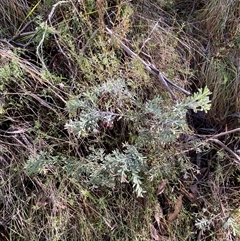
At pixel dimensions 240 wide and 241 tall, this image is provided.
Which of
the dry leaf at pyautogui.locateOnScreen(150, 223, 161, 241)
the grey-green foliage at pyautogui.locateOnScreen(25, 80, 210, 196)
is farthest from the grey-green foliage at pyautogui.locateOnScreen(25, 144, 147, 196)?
the dry leaf at pyautogui.locateOnScreen(150, 223, 161, 241)

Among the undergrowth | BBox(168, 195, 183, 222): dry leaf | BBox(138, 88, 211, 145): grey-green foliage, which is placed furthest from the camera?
BBox(168, 195, 183, 222): dry leaf

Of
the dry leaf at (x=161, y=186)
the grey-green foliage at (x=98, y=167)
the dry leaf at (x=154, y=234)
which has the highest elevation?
the grey-green foliage at (x=98, y=167)

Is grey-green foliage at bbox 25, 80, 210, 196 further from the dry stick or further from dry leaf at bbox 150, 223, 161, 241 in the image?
dry leaf at bbox 150, 223, 161, 241

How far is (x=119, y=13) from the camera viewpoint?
134 cm

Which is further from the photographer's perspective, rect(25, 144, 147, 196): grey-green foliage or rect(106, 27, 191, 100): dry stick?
rect(106, 27, 191, 100): dry stick

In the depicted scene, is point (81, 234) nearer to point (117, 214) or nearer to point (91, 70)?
point (117, 214)

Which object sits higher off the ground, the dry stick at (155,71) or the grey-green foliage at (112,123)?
the dry stick at (155,71)

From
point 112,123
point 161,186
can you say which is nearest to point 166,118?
point 112,123

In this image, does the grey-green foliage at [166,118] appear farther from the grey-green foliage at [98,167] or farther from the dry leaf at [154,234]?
the dry leaf at [154,234]

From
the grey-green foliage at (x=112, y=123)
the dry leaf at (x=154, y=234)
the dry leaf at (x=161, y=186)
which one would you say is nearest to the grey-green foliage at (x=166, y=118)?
the grey-green foliage at (x=112, y=123)

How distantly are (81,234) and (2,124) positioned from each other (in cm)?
43

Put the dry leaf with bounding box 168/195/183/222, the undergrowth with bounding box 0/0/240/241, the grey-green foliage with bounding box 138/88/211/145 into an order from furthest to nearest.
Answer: the dry leaf with bounding box 168/195/183/222 < the undergrowth with bounding box 0/0/240/241 < the grey-green foliage with bounding box 138/88/211/145

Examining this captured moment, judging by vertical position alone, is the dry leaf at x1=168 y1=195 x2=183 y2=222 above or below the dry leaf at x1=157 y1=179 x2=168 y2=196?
below

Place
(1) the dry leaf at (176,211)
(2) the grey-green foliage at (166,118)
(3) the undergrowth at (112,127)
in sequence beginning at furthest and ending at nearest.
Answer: (1) the dry leaf at (176,211) < (3) the undergrowth at (112,127) < (2) the grey-green foliage at (166,118)
